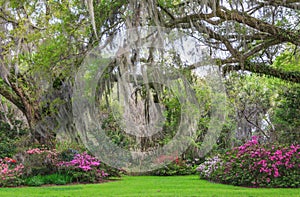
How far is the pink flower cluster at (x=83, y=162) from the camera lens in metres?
9.22

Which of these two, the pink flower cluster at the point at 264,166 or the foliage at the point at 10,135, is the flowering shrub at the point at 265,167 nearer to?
the pink flower cluster at the point at 264,166

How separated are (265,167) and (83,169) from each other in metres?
4.29

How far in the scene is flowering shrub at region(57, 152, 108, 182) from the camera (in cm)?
912

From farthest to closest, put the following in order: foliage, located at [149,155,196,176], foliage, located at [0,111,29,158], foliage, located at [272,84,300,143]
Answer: foliage, located at [149,155,196,176], foliage, located at [0,111,29,158], foliage, located at [272,84,300,143]

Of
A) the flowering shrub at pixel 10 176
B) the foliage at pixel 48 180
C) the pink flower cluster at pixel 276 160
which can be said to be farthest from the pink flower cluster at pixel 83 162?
the pink flower cluster at pixel 276 160

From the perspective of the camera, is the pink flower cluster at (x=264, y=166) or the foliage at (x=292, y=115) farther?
the foliage at (x=292, y=115)

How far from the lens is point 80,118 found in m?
9.38

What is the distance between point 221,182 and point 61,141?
15.9 ft

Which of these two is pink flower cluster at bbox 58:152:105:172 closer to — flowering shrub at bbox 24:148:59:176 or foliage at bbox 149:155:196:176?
flowering shrub at bbox 24:148:59:176

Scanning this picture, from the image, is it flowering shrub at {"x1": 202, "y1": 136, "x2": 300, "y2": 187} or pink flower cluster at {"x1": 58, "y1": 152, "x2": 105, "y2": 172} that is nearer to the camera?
flowering shrub at {"x1": 202, "y1": 136, "x2": 300, "y2": 187}

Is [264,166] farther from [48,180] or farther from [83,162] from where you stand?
[48,180]

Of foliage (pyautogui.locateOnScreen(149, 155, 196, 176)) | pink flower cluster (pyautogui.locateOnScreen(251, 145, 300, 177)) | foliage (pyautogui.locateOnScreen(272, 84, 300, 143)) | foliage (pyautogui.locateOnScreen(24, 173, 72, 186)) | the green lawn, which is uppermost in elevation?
foliage (pyautogui.locateOnScreen(272, 84, 300, 143))

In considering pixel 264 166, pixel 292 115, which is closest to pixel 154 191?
pixel 264 166

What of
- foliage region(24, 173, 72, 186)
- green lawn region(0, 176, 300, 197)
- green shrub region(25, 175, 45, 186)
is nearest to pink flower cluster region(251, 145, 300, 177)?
green lawn region(0, 176, 300, 197)
